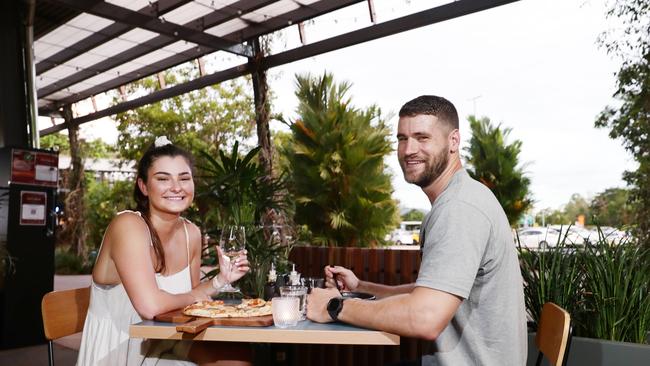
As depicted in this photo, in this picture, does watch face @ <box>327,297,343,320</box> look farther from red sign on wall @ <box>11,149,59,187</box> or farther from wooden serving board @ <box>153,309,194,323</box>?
red sign on wall @ <box>11,149,59,187</box>

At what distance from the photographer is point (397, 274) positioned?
14.6ft

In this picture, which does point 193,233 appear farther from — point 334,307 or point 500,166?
point 500,166

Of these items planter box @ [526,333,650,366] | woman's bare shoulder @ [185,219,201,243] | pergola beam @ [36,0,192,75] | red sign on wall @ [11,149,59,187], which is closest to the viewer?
planter box @ [526,333,650,366]

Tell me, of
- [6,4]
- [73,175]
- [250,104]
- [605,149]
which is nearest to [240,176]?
[6,4]

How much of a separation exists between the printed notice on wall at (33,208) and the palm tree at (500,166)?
24.1 ft

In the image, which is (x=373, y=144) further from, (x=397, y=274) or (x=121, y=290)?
(x=121, y=290)

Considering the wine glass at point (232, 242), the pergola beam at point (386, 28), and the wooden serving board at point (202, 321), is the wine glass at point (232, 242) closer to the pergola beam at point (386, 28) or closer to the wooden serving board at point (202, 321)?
the wooden serving board at point (202, 321)

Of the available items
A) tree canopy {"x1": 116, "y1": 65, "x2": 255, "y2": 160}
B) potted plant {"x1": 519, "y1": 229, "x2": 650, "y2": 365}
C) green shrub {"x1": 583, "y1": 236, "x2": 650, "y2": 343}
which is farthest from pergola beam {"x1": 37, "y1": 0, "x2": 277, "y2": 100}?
green shrub {"x1": 583, "y1": 236, "x2": 650, "y2": 343}

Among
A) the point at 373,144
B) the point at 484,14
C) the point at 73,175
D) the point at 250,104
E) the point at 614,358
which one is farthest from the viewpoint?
the point at 250,104

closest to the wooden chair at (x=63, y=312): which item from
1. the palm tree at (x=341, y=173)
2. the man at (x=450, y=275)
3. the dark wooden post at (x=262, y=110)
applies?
the man at (x=450, y=275)

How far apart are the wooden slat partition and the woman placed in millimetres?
2137

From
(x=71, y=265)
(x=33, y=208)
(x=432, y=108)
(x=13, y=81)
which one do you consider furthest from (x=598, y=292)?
(x=71, y=265)

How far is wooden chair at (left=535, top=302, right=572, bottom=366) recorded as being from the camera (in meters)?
1.65

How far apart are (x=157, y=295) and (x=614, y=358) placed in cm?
177
